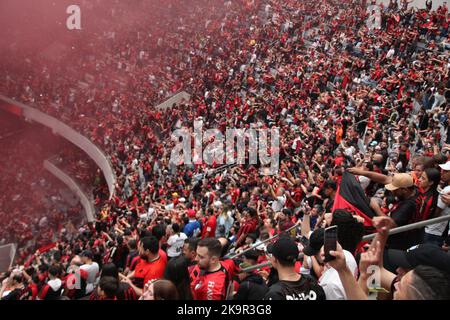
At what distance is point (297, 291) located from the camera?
3.05 metres

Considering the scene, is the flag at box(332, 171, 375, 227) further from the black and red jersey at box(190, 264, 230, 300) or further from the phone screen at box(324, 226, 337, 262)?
the phone screen at box(324, 226, 337, 262)

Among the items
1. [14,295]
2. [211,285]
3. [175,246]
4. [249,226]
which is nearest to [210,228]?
[249,226]

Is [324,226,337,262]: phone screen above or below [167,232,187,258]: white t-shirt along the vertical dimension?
above

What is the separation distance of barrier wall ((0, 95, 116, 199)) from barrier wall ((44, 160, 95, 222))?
1.31 m

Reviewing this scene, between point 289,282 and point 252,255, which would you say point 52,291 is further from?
point 289,282

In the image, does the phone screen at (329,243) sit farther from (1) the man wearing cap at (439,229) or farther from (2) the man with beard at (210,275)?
(1) the man wearing cap at (439,229)

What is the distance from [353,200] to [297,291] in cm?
170

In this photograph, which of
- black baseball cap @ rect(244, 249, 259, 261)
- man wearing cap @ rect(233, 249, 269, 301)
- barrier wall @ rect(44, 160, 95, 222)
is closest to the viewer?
man wearing cap @ rect(233, 249, 269, 301)

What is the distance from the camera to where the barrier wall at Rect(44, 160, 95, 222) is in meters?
20.1

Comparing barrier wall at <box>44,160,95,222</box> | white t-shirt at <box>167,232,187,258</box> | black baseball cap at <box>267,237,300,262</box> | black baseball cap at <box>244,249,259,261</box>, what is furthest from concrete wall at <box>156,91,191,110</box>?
black baseball cap at <box>267,237,300,262</box>

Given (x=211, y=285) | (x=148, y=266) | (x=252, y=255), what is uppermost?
(x=211, y=285)

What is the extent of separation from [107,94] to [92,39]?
7.31 metres

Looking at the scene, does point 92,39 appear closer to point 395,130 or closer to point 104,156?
point 104,156
